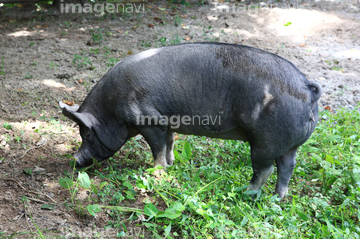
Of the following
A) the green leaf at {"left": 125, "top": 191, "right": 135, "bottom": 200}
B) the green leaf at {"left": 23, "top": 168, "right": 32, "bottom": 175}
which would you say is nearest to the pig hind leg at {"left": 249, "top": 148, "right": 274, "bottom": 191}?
the green leaf at {"left": 125, "top": 191, "right": 135, "bottom": 200}

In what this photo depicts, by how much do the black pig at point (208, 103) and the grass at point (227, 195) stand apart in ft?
1.05

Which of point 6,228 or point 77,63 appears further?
point 77,63

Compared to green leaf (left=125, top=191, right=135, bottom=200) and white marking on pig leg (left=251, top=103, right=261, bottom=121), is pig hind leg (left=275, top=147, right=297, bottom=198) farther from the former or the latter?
green leaf (left=125, top=191, right=135, bottom=200)

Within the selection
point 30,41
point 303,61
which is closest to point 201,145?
point 303,61

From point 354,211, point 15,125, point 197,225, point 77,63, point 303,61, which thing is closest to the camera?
point 197,225

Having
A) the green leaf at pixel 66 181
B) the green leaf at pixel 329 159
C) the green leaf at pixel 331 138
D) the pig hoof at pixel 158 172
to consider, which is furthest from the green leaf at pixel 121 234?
A: the green leaf at pixel 331 138

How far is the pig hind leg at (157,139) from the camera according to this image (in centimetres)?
412

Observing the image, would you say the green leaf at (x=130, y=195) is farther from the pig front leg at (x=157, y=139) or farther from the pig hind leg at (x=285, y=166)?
the pig hind leg at (x=285, y=166)

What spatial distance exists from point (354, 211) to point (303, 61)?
455 centimetres

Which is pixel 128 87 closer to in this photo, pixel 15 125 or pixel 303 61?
pixel 15 125

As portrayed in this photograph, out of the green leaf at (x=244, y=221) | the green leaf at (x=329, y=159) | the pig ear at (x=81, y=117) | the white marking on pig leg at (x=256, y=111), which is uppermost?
the white marking on pig leg at (x=256, y=111)

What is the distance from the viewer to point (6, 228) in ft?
10.4

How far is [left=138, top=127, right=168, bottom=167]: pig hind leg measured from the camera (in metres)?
4.12

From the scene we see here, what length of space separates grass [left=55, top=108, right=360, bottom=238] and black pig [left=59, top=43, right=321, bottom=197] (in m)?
0.32
